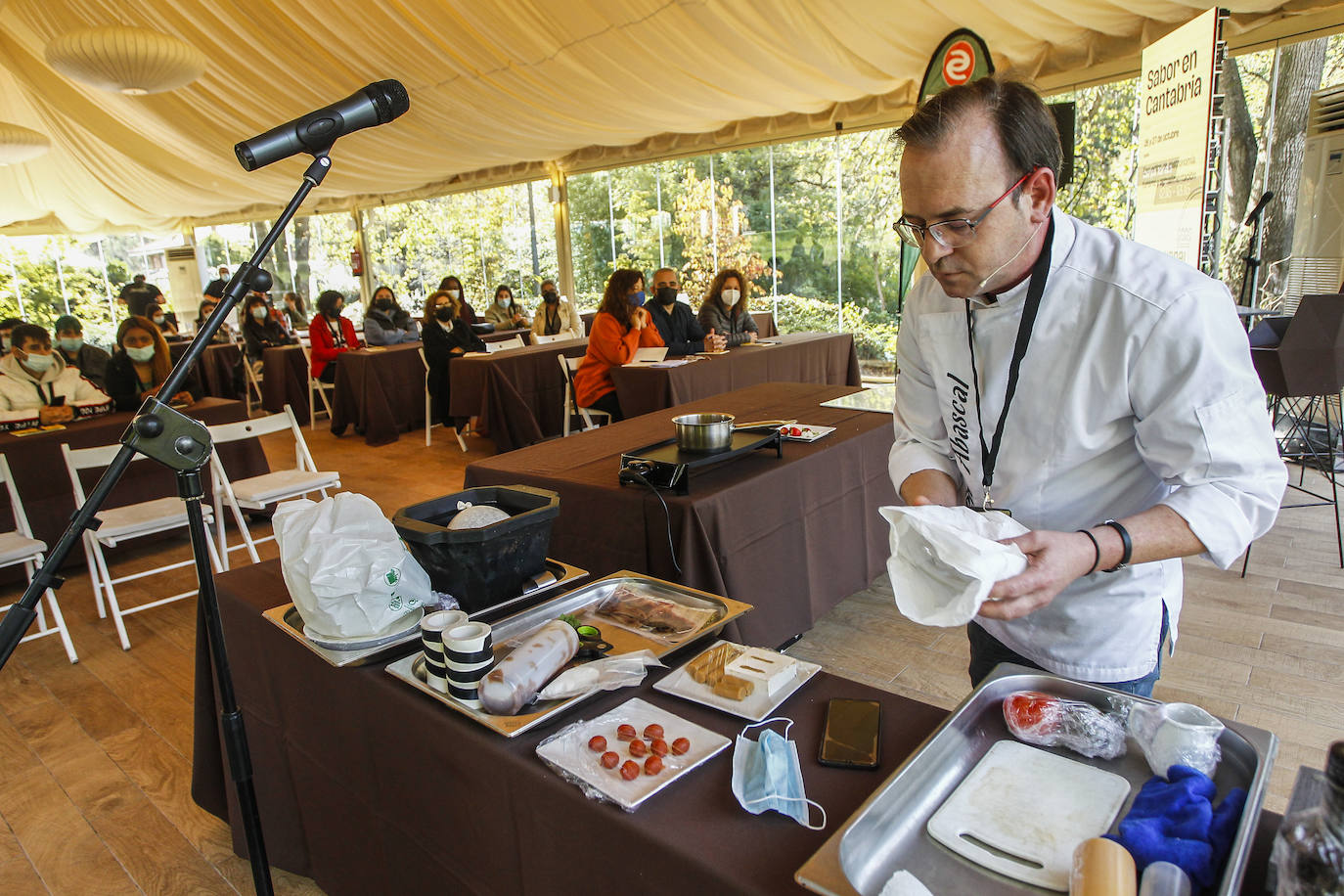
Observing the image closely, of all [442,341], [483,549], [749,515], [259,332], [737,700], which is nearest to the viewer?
[737,700]

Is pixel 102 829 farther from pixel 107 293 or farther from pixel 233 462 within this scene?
pixel 107 293

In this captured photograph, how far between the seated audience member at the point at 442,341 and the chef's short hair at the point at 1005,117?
217 inches

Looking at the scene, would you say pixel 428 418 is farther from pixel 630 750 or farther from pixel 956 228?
pixel 956 228

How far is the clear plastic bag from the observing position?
81 cm

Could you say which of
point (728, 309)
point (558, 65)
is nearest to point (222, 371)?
point (558, 65)

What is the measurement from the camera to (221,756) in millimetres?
1786

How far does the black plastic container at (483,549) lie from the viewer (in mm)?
1258

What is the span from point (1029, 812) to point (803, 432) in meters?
1.96

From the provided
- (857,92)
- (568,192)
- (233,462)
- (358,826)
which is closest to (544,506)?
(358,826)

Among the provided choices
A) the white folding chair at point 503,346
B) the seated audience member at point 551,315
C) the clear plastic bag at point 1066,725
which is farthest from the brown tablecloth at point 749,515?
the seated audience member at point 551,315

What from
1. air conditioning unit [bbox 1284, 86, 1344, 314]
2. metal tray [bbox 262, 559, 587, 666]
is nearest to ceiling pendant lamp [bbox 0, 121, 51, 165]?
metal tray [bbox 262, 559, 587, 666]

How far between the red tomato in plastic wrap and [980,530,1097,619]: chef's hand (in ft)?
0.50

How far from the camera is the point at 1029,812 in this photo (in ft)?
2.45

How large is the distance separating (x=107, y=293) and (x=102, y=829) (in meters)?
17.2
